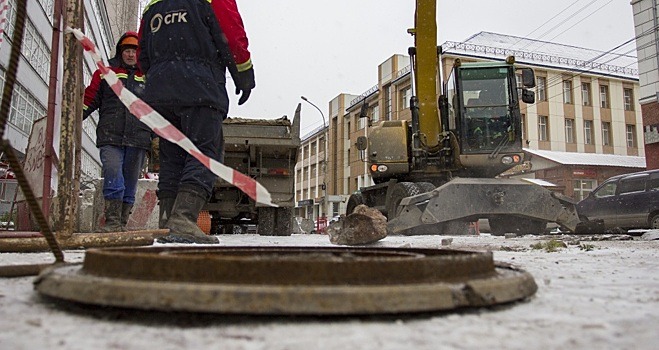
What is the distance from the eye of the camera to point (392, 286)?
3.80ft

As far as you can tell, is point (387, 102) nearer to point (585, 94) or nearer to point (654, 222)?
point (585, 94)

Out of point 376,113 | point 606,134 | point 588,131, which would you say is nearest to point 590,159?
point 588,131

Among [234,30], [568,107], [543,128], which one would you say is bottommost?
[234,30]

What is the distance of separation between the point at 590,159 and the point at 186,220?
1219 inches

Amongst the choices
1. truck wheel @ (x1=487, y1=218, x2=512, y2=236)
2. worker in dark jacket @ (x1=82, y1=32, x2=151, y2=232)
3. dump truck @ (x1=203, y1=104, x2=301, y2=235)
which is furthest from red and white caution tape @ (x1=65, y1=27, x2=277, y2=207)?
truck wheel @ (x1=487, y1=218, x2=512, y2=236)

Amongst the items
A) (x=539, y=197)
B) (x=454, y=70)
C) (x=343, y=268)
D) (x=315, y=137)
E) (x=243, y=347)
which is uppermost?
(x=315, y=137)

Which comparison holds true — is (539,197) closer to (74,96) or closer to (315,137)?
(74,96)

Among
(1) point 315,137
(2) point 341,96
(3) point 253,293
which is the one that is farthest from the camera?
(1) point 315,137

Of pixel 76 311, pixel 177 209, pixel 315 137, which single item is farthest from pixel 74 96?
pixel 315 137

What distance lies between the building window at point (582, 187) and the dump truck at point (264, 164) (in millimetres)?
24931

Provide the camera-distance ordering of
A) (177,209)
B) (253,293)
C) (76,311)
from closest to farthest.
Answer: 1. (253,293)
2. (76,311)
3. (177,209)

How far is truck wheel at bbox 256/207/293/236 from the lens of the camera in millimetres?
8094

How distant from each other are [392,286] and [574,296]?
69 centimetres

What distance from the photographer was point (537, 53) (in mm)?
32125
